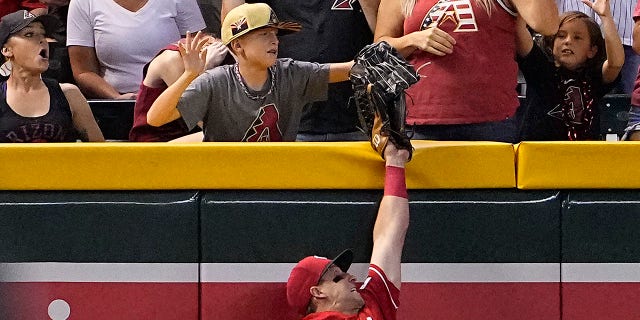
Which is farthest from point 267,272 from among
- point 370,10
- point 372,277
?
point 370,10

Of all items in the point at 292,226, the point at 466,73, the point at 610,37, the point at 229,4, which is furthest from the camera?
the point at 229,4

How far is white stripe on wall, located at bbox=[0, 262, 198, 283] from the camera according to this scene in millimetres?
3486

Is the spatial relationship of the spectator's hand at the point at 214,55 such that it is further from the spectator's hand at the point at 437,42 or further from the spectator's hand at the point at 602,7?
the spectator's hand at the point at 602,7

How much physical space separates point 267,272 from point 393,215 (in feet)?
1.50

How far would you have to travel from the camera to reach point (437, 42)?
3.95 metres

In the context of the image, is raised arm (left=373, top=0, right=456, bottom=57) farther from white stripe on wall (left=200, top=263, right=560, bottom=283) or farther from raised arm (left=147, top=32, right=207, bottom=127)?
white stripe on wall (left=200, top=263, right=560, bottom=283)

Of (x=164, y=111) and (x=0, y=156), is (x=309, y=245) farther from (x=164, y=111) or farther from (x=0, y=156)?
(x=0, y=156)

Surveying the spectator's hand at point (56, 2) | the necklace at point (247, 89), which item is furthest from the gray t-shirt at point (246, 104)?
the spectator's hand at point (56, 2)

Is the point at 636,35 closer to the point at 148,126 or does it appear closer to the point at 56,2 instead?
the point at 148,126

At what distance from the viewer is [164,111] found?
387 centimetres

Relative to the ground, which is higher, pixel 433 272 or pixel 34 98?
pixel 34 98

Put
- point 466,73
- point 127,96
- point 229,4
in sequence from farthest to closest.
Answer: point 127,96 < point 229,4 < point 466,73

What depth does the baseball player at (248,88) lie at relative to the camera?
153 inches

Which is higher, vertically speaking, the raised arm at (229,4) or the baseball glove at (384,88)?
the raised arm at (229,4)
